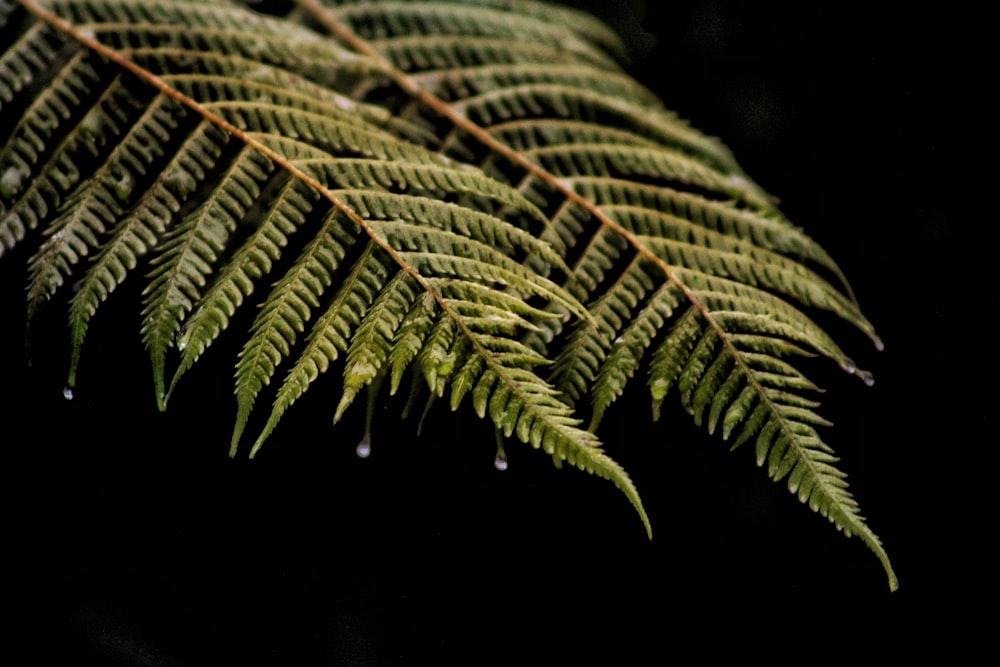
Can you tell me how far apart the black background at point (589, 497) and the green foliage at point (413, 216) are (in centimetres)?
17

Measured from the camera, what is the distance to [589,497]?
1.16 m

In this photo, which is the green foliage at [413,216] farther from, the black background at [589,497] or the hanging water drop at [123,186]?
the black background at [589,497]

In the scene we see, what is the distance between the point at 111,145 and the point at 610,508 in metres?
0.89

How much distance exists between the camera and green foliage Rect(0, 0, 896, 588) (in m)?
0.80

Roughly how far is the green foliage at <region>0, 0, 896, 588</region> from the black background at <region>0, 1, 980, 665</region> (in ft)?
0.55

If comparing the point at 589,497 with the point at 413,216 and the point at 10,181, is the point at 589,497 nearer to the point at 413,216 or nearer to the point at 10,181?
the point at 413,216

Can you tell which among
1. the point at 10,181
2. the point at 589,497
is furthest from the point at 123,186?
the point at 589,497

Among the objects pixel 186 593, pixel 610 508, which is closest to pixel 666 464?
pixel 610 508

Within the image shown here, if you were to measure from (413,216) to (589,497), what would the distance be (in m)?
0.55

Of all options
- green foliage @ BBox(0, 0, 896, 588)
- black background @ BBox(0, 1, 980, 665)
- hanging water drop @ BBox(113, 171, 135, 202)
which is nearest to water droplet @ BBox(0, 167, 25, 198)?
green foliage @ BBox(0, 0, 896, 588)

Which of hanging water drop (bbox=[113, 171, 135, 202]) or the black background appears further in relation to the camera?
the black background

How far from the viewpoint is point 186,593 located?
1120 mm

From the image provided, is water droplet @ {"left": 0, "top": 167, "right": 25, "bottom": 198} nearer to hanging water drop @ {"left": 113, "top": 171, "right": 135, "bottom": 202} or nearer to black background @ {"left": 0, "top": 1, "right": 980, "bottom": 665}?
hanging water drop @ {"left": 113, "top": 171, "right": 135, "bottom": 202}

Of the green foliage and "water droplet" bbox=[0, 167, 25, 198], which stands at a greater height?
the green foliage
